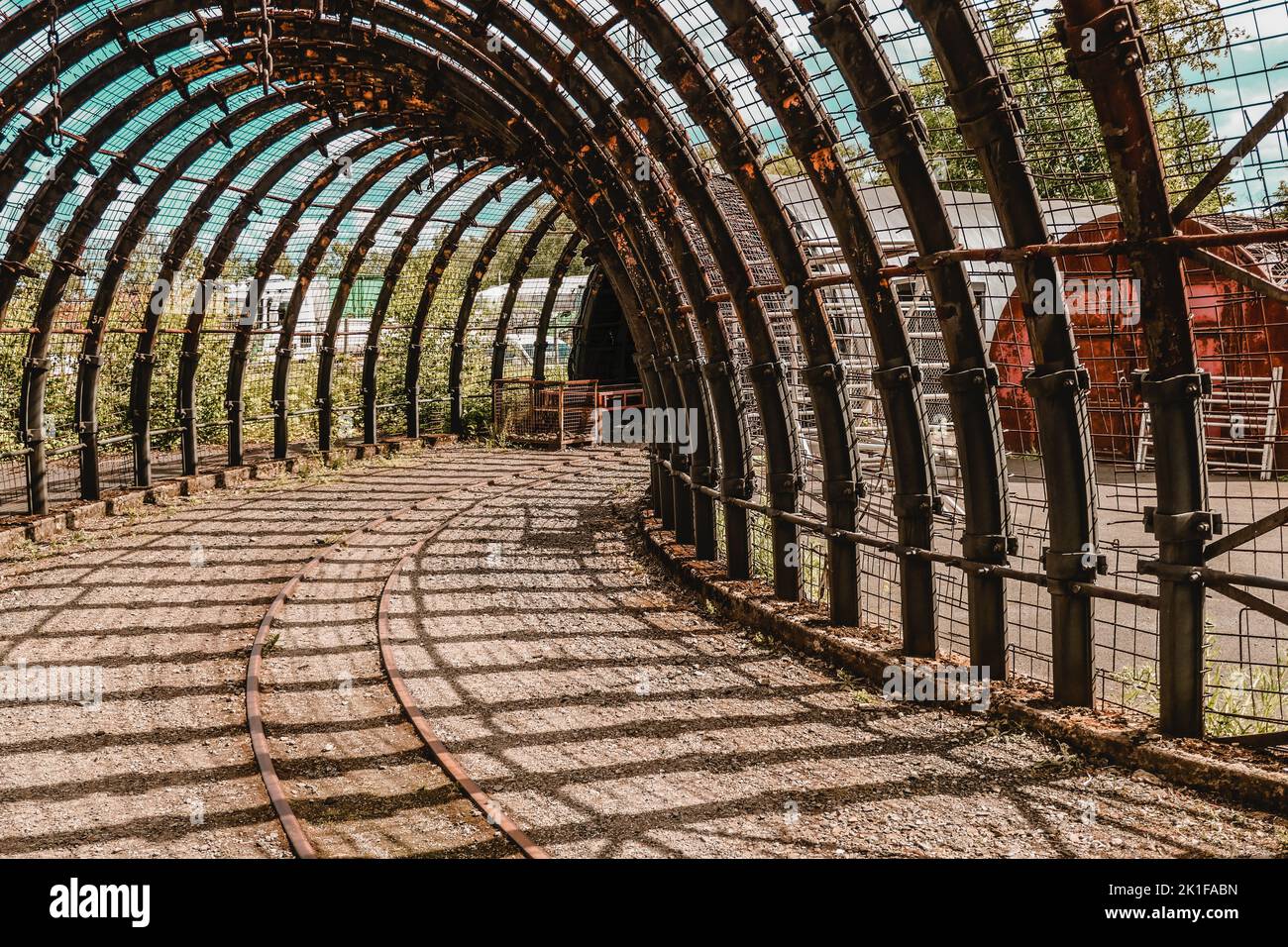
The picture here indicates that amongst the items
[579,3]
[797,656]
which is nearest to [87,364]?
[579,3]

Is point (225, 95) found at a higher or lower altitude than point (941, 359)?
higher

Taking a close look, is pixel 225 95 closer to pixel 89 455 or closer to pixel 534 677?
pixel 89 455

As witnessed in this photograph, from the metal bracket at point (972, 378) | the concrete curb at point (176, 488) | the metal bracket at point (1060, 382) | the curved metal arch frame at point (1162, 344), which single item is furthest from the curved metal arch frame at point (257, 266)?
the curved metal arch frame at point (1162, 344)

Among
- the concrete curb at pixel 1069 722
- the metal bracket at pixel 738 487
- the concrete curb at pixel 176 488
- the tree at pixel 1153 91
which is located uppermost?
the tree at pixel 1153 91

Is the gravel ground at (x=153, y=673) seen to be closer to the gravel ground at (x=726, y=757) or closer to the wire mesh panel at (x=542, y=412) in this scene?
the gravel ground at (x=726, y=757)

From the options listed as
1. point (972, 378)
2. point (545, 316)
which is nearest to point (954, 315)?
point (972, 378)

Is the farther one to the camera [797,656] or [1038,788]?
[797,656]

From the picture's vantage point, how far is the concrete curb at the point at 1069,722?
470 cm

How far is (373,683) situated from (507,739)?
177 centimetres

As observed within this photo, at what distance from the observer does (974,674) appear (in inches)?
249

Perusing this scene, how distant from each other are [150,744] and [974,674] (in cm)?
518

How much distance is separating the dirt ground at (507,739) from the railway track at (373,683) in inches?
1.8

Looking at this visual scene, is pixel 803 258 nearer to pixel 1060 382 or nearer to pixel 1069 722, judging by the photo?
pixel 1060 382

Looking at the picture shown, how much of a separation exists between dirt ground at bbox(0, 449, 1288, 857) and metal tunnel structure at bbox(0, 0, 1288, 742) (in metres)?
0.84
